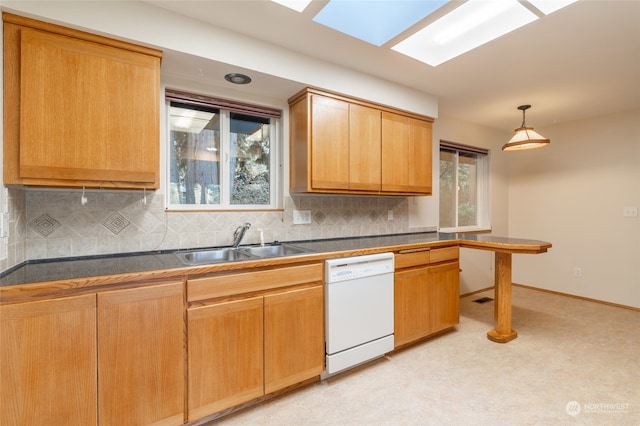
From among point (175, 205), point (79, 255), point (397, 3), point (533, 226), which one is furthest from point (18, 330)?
point (533, 226)

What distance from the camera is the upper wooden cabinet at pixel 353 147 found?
2285 millimetres

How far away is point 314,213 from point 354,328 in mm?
1070

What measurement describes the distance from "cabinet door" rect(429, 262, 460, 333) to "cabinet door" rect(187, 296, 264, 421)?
1602mm

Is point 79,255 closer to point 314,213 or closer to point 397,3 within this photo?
point 314,213

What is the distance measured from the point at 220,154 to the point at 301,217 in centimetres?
87

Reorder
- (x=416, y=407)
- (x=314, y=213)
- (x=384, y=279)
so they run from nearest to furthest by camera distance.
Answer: (x=416, y=407)
(x=384, y=279)
(x=314, y=213)

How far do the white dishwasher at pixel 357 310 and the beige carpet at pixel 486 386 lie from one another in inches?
6.9

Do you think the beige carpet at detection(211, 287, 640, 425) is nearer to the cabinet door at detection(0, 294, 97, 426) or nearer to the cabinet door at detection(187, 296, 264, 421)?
the cabinet door at detection(187, 296, 264, 421)

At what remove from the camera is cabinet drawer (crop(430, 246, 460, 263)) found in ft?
8.41

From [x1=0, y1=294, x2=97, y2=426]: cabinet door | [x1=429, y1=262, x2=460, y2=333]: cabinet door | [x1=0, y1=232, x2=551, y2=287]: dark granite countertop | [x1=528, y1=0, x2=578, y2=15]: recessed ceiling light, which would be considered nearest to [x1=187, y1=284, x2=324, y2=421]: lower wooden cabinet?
[x1=0, y1=232, x2=551, y2=287]: dark granite countertop

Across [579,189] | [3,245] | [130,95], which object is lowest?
[3,245]

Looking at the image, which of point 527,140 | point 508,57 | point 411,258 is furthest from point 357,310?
point 527,140

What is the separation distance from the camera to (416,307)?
2.44 meters

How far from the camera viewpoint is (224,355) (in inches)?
63.0
